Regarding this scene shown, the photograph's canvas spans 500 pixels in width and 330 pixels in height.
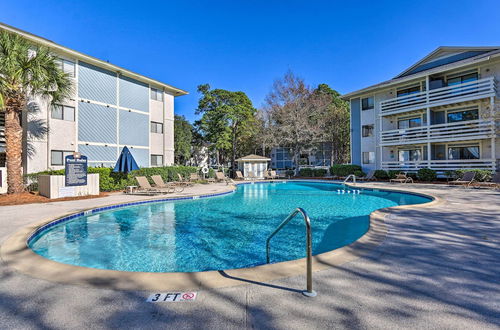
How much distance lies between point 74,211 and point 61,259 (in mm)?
3591

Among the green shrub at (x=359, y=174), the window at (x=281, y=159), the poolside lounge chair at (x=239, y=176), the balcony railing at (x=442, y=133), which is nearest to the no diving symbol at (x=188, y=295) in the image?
the balcony railing at (x=442, y=133)

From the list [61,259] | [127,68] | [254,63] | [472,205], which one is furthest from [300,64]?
[61,259]

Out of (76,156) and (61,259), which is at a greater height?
(76,156)

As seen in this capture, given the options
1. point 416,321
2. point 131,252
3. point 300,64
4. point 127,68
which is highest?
point 300,64

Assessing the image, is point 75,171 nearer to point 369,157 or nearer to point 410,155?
point 369,157

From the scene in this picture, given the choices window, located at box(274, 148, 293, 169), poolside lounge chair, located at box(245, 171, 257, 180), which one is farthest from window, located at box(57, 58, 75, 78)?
window, located at box(274, 148, 293, 169)

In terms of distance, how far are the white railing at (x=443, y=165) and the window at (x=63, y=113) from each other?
896 inches

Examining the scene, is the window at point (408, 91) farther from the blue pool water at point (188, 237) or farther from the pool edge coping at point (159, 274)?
the pool edge coping at point (159, 274)

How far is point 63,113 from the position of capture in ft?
49.1

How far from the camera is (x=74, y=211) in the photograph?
791 cm

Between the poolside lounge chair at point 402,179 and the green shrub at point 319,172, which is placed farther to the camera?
the green shrub at point 319,172

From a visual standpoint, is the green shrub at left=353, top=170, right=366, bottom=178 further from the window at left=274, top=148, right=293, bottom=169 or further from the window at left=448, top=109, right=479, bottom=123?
the window at left=274, top=148, right=293, bottom=169

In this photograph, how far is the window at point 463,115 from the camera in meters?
17.9

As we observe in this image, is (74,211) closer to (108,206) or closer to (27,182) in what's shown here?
(108,206)
